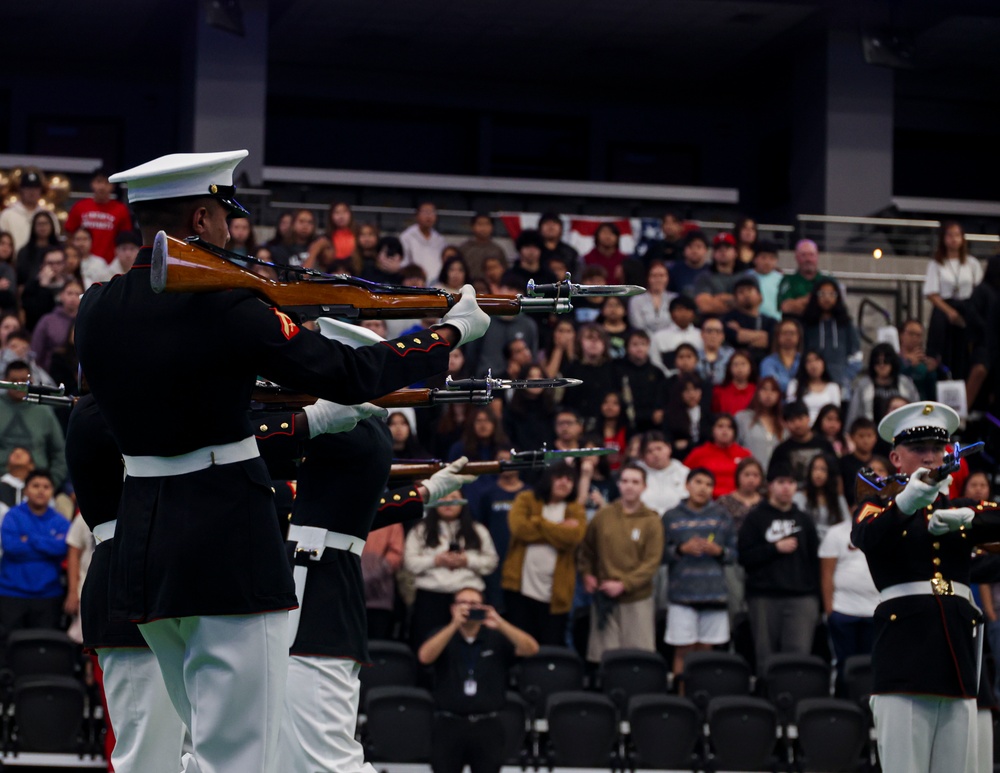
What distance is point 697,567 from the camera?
34.9 feet

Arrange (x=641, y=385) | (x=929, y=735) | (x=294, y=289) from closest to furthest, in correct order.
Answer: (x=294, y=289) < (x=929, y=735) < (x=641, y=385)

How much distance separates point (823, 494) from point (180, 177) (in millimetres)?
8007

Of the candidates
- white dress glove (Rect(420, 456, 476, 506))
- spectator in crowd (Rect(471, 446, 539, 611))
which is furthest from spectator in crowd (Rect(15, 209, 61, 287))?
white dress glove (Rect(420, 456, 476, 506))

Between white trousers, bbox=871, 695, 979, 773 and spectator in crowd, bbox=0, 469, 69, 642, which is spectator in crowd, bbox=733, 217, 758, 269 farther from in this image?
white trousers, bbox=871, 695, 979, 773

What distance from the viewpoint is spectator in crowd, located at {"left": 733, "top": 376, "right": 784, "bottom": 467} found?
39.4 feet

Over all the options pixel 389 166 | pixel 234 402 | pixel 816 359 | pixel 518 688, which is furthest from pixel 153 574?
pixel 389 166

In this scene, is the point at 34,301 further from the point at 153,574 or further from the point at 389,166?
the point at 389,166

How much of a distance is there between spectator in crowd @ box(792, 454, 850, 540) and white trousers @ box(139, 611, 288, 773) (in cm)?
763

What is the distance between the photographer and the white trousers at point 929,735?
247 inches

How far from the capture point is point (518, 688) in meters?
10.8

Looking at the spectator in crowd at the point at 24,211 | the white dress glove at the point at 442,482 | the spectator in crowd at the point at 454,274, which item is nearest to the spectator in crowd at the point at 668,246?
the spectator in crowd at the point at 454,274

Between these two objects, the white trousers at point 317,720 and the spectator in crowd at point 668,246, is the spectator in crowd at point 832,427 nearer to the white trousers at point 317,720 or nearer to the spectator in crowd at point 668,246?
the spectator in crowd at point 668,246

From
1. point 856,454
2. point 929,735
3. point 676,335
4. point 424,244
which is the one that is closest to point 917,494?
point 929,735

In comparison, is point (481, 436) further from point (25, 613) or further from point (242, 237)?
point (25, 613)
